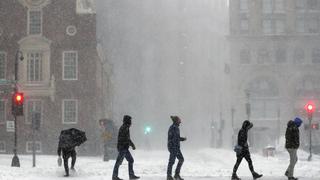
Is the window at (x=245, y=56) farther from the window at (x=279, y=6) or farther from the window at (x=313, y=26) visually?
the window at (x=313, y=26)

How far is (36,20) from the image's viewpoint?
55.0 m

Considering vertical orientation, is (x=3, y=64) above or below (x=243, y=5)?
below

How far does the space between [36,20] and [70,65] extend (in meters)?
4.88

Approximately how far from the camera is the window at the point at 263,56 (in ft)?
337

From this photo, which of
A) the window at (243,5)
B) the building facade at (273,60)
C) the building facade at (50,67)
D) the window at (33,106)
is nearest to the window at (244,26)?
the building facade at (273,60)

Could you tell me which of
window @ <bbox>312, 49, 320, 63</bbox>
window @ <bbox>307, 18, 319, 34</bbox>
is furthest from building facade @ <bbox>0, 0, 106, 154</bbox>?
window @ <bbox>307, 18, 319, 34</bbox>

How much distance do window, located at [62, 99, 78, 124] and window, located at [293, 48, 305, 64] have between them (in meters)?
55.8

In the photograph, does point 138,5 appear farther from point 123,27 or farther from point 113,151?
point 113,151

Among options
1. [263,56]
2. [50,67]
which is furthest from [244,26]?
[50,67]

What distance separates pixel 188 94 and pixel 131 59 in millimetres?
27148

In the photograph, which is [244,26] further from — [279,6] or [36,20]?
[36,20]

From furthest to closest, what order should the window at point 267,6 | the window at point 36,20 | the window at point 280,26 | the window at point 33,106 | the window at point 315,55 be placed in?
the window at point 267,6 < the window at point 280,26 < the window at point 315,55 < the window at point 36,20 < the window at point 33,106

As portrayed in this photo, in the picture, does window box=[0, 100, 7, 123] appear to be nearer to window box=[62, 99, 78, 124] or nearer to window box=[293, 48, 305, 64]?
window box=[62, 99, 78, 124]

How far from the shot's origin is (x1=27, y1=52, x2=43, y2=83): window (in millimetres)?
54688
